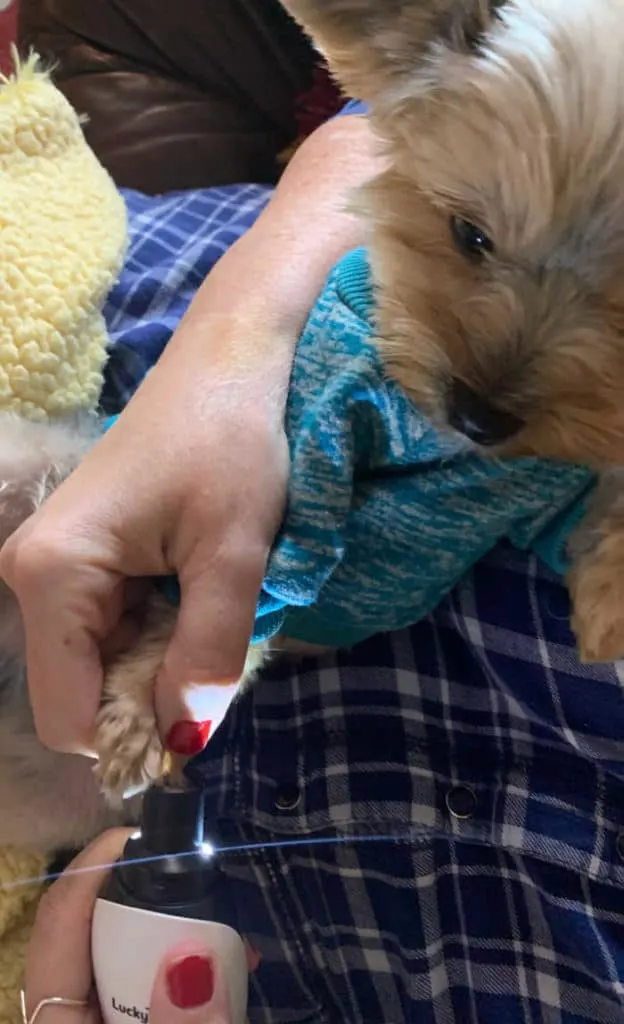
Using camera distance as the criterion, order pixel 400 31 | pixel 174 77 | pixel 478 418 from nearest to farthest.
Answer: pixel 478 418
pixel 400 31
pixel 174 77

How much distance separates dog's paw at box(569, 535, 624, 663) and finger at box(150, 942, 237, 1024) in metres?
0.42

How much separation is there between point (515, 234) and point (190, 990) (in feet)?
2.13

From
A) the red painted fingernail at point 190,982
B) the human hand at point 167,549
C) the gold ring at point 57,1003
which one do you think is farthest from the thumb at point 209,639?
the gold ring at point 57,1003

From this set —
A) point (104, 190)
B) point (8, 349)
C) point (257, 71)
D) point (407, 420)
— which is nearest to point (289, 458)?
point (407, 420)

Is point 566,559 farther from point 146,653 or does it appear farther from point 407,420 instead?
point 146,653

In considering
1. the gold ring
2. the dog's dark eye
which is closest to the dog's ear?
the dog's dark eye

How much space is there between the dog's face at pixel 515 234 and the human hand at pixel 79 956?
0.51 metres

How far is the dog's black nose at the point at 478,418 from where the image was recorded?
71cm

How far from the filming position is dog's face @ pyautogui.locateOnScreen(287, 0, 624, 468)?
2.32 ft

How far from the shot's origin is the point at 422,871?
0.89 meters

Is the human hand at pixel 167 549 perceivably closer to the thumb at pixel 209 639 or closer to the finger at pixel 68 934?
the thumb at pixel 209 639

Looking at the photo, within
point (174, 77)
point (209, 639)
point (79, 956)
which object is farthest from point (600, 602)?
point (174, 77)

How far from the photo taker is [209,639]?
2.41 feet

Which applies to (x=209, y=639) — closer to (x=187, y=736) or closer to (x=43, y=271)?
(x=187, y=736)
